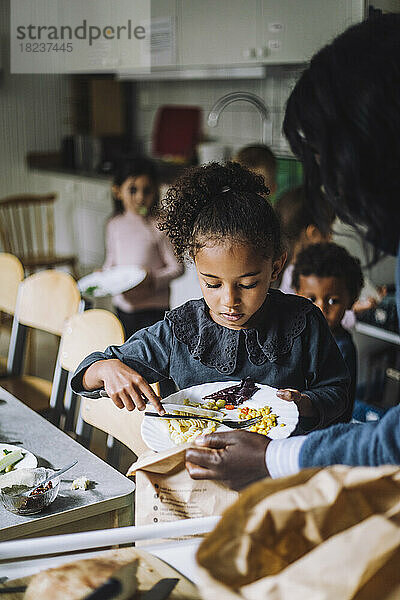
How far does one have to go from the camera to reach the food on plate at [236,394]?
909 mm

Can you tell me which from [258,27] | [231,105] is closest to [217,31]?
[258,27]

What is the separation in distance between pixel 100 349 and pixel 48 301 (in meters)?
0.48

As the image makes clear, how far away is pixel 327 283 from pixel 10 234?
1938mm

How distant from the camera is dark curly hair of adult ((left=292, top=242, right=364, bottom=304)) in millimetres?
1369

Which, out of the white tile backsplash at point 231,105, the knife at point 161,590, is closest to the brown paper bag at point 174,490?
the knife at point 161,590

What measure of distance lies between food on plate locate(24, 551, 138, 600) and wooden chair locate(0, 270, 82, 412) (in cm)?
102

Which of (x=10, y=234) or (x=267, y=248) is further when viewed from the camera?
(x=10, y=234)

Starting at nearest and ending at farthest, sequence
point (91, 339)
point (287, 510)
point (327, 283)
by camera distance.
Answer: point (287, 510) → point (91, 339) → point (327, 283)

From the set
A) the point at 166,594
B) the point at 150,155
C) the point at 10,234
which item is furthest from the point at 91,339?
the point at 150,155

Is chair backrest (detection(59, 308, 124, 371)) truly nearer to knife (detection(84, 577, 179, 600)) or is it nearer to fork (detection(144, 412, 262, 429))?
fork (detection(144, 412, 262, 429))

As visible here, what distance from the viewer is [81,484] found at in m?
0.90

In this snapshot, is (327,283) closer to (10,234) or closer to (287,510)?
(287,510)

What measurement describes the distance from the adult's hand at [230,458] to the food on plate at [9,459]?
0.36m

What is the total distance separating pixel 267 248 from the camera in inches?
36.5
